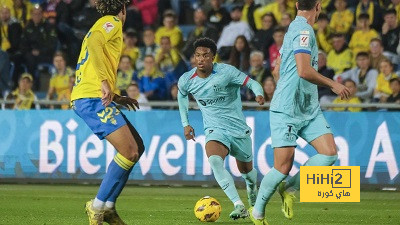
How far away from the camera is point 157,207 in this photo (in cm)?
1342

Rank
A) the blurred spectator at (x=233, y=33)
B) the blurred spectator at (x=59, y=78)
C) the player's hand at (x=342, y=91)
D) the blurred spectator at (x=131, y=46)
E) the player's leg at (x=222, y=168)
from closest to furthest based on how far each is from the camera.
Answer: the player's hand at (x=342, y=91)
the player's leg at (x=222, y=168)
the blurred spectator at (x=59, y=78)
the blurred spectator at (x=233, y=33)
the blurred spectator at (x=131, y=46)

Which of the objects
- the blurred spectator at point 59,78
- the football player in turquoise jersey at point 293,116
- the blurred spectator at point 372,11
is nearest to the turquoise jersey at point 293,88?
the football player in turquoise jersey at point 293,116

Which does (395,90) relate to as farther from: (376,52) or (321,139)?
(321,139)

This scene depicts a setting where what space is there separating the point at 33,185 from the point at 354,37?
22.4 ft

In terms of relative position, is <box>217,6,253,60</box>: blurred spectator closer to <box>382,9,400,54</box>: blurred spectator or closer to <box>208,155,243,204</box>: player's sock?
<box>382,9,400,54</box>: blurred spectator

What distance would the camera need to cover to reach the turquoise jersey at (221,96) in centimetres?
1207

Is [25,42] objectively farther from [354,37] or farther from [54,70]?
[354,37]

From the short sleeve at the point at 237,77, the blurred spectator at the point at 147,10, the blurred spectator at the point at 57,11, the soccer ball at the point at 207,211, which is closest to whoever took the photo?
the soccer ball at the point at 207,211

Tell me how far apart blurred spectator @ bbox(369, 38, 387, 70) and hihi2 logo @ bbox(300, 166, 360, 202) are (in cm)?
862

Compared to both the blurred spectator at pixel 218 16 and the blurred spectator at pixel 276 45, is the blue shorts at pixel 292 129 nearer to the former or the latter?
the blurred spectator at pixel 276 45

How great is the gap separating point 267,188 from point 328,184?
644 mm

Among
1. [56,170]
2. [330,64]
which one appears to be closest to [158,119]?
[56,170]

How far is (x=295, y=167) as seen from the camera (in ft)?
54.7

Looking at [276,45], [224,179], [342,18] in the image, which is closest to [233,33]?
[276,45]
